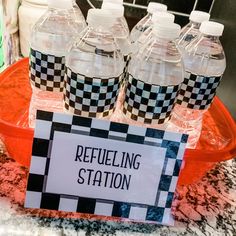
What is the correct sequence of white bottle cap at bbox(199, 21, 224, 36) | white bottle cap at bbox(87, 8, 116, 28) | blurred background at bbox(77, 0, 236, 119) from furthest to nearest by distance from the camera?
1. blurred background at bbox(77, 0, 236, 119)
2. white bottle cap at bbox(199, 21, 224, 36)
3. white bottle cap at bbox(87, 8, 116, 28)

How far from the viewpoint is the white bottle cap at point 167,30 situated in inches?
21.1

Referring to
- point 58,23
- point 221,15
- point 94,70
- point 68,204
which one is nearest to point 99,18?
point 94,70

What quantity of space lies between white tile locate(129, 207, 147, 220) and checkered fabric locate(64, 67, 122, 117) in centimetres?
17

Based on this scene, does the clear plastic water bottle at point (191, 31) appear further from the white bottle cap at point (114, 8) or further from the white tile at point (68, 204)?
the white tile at point (68, 204)

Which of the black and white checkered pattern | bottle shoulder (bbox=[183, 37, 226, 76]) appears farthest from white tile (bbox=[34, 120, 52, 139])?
bottle shoulder (bbox=[183, 37, 226, 76])

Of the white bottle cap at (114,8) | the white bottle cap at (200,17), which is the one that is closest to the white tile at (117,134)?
the white bottle cap at (114,8)

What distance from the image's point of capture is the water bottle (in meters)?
0.54

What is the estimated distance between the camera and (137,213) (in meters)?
0.57

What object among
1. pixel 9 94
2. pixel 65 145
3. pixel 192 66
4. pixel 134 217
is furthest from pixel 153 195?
pixel 9 94

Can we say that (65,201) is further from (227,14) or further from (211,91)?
(227,14)

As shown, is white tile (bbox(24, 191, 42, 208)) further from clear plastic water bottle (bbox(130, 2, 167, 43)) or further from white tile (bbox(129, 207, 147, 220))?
clear plastic water bottle (bbox(130, 2, 167, 43))

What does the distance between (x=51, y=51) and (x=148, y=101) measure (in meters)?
0.20

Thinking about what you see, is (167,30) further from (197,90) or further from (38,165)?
(38,165)

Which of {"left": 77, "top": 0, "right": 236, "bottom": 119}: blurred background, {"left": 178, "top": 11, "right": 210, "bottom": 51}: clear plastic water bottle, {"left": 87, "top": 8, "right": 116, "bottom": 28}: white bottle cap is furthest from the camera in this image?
{"left": 77, "top": 0, "right": 236, "bottom": 119}: blurred background
